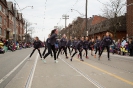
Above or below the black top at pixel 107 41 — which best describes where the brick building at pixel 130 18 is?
above

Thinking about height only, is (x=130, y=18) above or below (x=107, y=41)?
above

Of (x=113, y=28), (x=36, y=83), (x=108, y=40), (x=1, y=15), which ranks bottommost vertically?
(x=36, y=83)

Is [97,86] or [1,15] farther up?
[1,15]

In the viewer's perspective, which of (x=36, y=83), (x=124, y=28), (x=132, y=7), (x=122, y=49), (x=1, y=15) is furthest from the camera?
(x=124, y=28)

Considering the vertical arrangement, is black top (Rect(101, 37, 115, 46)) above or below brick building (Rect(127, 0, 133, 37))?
below

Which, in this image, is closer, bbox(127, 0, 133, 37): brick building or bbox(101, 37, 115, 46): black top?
bbox(101, 37, 115, 46): black top

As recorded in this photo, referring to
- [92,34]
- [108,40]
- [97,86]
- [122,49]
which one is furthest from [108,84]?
[92,34]

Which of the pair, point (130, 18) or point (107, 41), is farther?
point (130, 18)

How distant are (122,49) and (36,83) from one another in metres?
Result: 15.7

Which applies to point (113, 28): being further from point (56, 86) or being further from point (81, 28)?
point (56, 86)

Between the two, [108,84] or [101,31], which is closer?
[108,84]

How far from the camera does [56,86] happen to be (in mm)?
5773

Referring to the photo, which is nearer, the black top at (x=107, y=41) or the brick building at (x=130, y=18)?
the black top at (x=107, y=41)

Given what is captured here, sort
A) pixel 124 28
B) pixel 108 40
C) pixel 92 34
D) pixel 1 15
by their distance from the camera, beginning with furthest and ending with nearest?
pixel 92 34 → pixel 124 28 → pixel 1 15 → pixel 108 40
